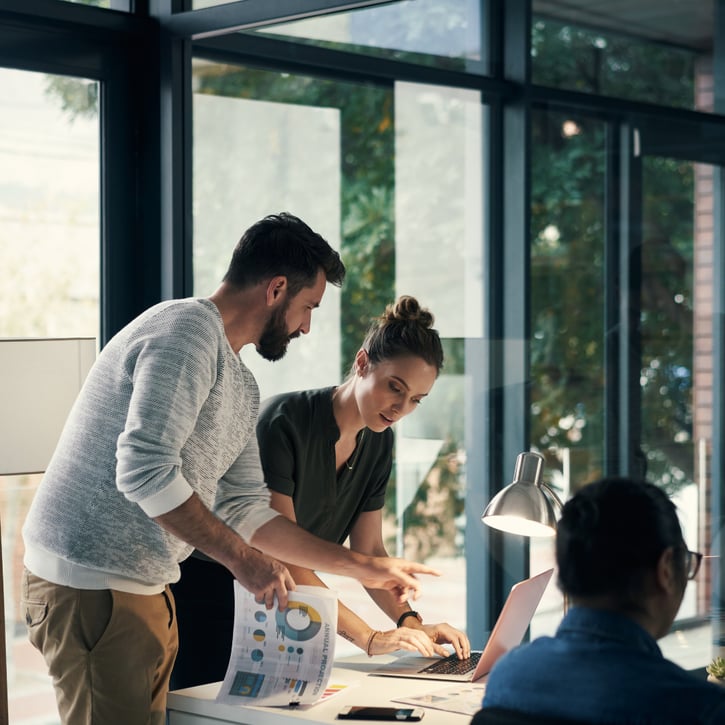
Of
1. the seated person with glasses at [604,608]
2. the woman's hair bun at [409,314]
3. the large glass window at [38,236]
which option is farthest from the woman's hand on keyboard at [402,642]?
the large glass window at [38,236]

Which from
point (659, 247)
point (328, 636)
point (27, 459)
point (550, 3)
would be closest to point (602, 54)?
point (550, 3)

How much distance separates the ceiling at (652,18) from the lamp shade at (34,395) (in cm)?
146

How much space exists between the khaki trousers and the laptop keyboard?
59 centimetres

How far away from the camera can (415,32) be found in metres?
3.18

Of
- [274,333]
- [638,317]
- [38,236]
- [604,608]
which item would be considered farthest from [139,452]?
[38,236]

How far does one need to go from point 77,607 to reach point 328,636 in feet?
1.68

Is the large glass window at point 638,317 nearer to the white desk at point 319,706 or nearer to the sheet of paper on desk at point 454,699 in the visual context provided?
the sheet of paper on desk at point 454,699

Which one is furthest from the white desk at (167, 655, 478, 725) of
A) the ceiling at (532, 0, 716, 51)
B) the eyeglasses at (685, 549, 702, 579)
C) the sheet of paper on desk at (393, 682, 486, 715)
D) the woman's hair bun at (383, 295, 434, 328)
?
the ceiling at (532, 0, 716, 51)

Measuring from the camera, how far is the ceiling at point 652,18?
2.65 m

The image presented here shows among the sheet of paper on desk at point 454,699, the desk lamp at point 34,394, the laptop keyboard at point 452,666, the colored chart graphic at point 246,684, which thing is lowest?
the laptop keyboard at point 452,666

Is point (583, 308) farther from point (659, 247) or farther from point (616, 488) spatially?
point (616, 488)

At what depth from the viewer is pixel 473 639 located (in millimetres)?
3102

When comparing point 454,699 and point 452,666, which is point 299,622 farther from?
point 452,666

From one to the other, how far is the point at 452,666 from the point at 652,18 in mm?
1516
